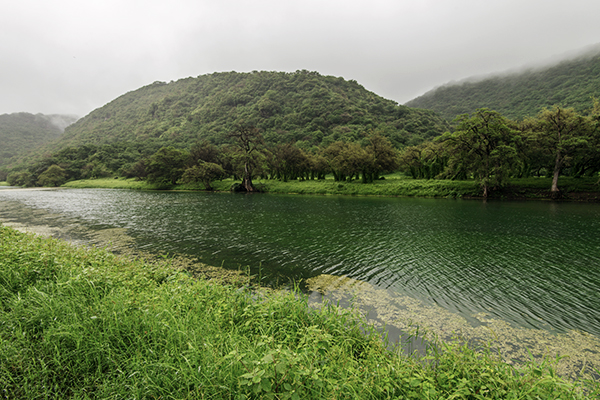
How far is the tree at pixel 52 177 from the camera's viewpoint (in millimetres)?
97562

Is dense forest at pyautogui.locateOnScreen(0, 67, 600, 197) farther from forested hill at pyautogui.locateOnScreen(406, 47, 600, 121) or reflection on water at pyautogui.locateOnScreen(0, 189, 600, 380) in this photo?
reflection on water at pyautogui.locateOnScreen(0, 189, 600, 380)

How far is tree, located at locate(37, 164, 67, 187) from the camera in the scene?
9756 cm

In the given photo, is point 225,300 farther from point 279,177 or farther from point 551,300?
point 279,177

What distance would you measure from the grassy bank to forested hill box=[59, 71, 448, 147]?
3866 inches

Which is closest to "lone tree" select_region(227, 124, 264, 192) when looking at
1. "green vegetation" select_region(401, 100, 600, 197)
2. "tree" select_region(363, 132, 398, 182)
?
"tree" select_region(363, 132, 398, 182)

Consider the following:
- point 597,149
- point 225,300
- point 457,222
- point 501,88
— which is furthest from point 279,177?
point 501,88

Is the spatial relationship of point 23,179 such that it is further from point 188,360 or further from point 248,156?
point 188,360

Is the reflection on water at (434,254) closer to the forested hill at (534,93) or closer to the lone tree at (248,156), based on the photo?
the lone tree at (248,156)

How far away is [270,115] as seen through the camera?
146 m

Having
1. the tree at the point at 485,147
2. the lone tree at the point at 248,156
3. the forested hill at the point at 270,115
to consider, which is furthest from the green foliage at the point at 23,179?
the tree at the point at 485,147

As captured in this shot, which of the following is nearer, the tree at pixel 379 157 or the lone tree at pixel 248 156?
the tree at pixel 379 157

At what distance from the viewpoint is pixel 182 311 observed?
240 inches

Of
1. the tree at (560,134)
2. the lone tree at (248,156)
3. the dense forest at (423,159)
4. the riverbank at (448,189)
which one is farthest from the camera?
the lone tree at (248,156)

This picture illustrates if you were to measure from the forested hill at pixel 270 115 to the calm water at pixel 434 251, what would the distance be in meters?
79.6
